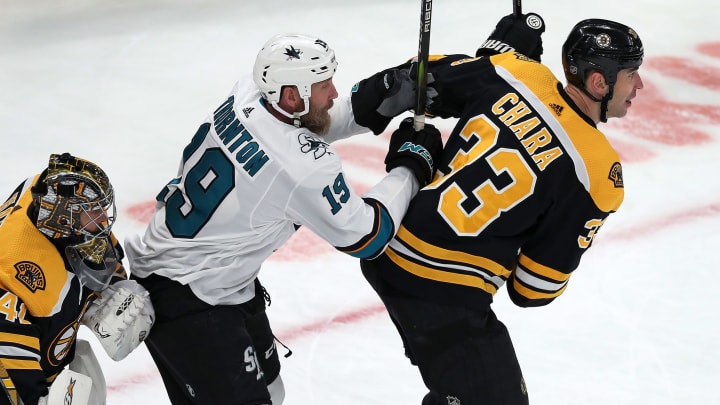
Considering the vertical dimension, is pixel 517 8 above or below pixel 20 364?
above

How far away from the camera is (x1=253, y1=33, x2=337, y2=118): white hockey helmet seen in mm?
3156

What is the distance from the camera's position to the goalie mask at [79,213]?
10.1 feet

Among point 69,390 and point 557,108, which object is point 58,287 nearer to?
point 69,390

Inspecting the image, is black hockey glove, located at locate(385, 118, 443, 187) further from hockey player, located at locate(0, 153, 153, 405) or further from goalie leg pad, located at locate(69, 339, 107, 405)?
goalie leg pad, located at locate(69, 339, 107, 405)

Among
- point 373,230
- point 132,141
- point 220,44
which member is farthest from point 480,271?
point 220,44

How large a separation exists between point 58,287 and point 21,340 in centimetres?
18

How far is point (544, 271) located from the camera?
3297mm

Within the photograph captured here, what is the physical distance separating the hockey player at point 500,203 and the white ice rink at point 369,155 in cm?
91

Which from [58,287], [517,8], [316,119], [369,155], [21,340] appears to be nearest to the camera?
[21,340]

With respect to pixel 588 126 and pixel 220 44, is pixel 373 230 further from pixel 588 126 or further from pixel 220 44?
pixel 220 44

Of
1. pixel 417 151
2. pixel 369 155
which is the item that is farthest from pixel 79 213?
pixel 369 155

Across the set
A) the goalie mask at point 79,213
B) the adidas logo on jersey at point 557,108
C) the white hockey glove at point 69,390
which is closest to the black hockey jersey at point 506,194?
the adidas logo on jersey at point 557,108

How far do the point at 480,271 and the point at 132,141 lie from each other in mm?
3025

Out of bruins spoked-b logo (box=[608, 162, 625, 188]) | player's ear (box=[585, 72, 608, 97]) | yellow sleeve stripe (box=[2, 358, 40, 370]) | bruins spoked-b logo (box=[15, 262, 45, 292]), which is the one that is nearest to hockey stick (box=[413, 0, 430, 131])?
player's ear (box=[585, 72, 608, 97])
